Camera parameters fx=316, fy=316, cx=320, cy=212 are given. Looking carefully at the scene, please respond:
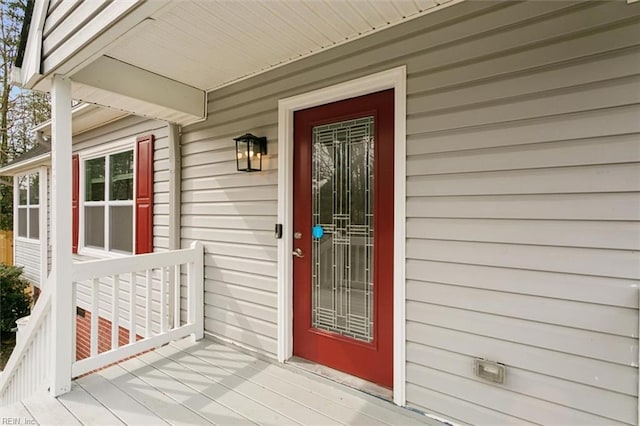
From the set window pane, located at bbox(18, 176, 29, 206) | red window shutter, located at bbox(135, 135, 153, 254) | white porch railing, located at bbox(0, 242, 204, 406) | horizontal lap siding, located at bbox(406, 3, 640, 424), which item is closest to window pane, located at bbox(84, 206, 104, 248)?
red window shutter, located at bbox(135, 135, 153, 254)

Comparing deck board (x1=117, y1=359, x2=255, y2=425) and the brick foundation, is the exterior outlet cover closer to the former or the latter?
deck board (x1=117, y1=359, x2=255, y2=425)

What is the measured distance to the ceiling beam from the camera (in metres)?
2.32

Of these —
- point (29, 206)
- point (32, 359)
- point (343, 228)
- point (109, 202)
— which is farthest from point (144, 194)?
point (29, 206)

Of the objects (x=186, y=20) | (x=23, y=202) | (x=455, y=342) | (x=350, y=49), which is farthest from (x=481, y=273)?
(x=23, y=202)

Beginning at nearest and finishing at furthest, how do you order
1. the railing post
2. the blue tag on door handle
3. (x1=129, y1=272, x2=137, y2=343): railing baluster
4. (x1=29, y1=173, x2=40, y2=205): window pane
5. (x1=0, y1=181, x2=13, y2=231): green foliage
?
the blue tag on door handle, (x1=129, y1=272, x2=137, y2=343): railing baluster, the railing post, (x1=29, y1=173, x2=40, y2=205): window pane, (x1=0, y1=181, x2=13, y2=231): green foliage

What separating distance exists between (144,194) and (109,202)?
0.98 m

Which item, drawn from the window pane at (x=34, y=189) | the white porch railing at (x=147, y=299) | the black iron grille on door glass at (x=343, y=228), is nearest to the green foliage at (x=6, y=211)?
the window pane at (x=34, y=189)

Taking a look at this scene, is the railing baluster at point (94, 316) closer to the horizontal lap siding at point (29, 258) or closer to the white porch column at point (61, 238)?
the white porch column at point (61, 238)

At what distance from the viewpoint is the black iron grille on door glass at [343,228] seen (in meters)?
2.17

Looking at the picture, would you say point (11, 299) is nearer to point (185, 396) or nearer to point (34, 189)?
point (34, 189)

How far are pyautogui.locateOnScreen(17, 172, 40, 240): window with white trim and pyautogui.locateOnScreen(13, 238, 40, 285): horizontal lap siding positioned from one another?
7.8 inches

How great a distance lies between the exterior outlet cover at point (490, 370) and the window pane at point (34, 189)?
8.75m

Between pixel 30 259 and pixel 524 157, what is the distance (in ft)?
31.6

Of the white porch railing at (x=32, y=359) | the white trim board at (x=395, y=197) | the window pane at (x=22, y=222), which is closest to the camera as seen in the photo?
the white trim board at (x=395, y=197)
